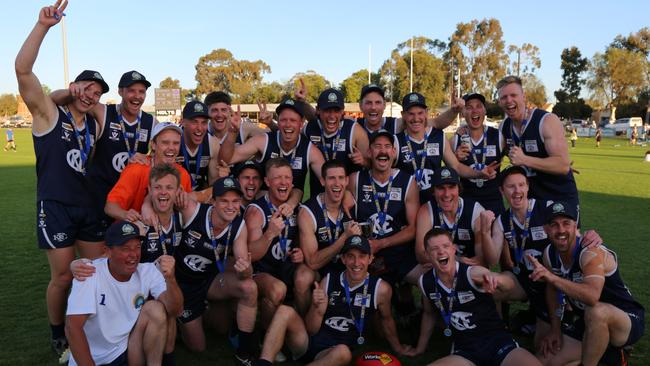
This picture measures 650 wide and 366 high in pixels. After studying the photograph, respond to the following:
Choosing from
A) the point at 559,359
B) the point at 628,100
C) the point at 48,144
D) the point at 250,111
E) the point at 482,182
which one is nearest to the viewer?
the point at 559,359

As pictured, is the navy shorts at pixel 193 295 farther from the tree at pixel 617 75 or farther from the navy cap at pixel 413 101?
the tree at pixel 617 75

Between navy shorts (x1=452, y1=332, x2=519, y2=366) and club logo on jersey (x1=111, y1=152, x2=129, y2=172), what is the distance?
156 inches

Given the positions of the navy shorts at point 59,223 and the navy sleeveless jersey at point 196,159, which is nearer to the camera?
the navy shorts at point 59,223

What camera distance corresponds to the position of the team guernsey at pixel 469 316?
14.4 ft

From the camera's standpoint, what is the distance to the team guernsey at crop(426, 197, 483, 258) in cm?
525

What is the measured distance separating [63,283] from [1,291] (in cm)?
248

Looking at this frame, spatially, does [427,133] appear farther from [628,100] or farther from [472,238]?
[628,100]

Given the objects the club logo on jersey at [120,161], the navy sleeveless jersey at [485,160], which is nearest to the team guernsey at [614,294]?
the navy sleeveless jersey at [485,160]

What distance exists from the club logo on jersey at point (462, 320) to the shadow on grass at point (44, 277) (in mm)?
543

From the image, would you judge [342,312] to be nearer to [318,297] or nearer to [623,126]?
[318,297]

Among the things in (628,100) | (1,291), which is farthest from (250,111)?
(1,291)

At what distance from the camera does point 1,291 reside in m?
6.50

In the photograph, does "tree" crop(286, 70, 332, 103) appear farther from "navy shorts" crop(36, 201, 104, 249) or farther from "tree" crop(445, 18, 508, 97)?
"navy shorts" crop(36, 201, 104, 249)

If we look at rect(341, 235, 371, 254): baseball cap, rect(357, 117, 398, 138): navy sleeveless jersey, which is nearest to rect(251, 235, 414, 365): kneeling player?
rect(341, 235, 371, 254): baseball cap
